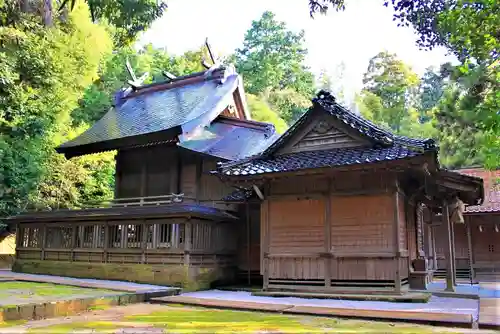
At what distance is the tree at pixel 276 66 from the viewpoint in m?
40.9

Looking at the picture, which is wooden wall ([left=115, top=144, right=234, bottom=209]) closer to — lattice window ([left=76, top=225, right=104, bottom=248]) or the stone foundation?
lattice window ([left=76, top=225, right=104, bottom=248])

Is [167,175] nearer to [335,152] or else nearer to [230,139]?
[230,139]

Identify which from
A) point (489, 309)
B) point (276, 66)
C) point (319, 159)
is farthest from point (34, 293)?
point (276, 66)

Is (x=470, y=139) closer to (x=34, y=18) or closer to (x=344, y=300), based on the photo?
(x=344, y=300)

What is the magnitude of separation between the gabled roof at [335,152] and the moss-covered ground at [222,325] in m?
3.91

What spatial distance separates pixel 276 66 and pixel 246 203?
32.1 metres

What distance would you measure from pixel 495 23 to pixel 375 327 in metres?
7.21

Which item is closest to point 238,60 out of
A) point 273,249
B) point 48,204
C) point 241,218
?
point 48,204

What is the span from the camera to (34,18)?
1698cm

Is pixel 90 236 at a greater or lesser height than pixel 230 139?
lesser

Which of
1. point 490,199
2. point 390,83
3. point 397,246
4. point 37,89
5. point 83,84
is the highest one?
point 390,83

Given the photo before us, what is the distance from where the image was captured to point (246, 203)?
14.0m

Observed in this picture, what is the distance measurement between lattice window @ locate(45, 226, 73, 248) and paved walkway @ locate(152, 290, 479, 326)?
6418mm

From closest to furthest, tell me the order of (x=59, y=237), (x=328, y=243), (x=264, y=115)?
(x=328, y=243) → (x=59, y=237) → (x=264, y=115)
